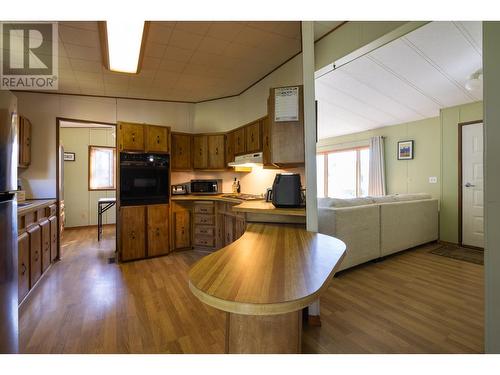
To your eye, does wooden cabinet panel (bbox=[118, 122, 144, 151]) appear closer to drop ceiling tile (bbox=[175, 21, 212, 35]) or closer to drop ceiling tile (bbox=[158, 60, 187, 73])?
drop ceiling tile (bbox=[158, 60, 187, 73])

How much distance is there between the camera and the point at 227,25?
2162mm

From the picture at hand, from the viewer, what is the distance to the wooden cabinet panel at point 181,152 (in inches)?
149

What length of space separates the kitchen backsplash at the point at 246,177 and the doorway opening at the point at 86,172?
241 cm

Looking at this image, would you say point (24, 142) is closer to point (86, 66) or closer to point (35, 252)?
point (86, 66)

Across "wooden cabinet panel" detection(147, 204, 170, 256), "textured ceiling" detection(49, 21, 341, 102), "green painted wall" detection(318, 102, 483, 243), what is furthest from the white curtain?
"wooden cabinet panel" detection(147, 204, 170, 256)

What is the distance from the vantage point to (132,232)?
3209 mm

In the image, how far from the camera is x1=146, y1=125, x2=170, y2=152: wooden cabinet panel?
3.37 meters

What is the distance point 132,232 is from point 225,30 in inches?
109

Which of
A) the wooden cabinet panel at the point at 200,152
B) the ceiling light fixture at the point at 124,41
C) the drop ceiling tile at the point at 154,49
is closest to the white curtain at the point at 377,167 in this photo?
the wooden cabinet panel at the point at 200,152

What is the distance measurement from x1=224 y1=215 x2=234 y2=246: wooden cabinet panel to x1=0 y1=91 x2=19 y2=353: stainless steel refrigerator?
224 centimetres
